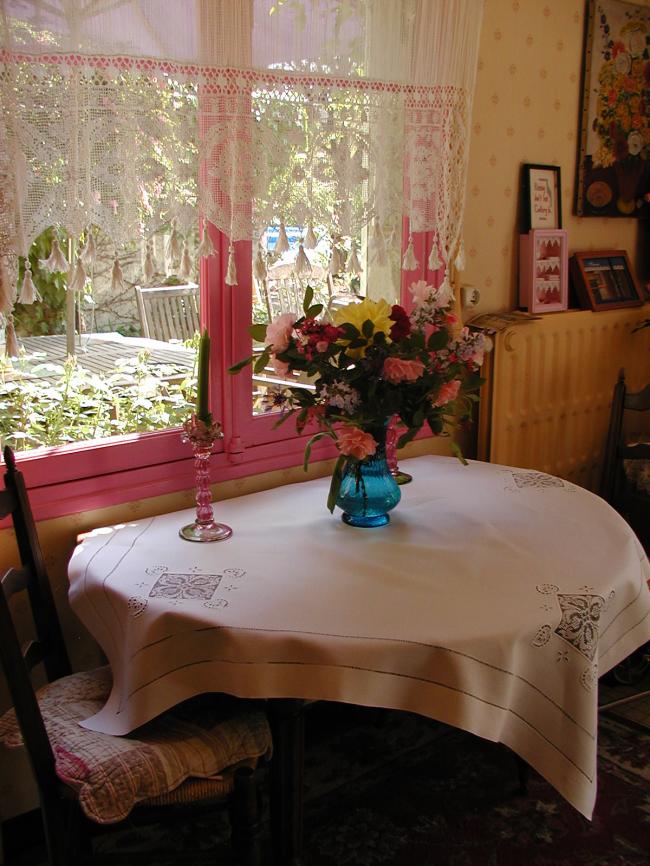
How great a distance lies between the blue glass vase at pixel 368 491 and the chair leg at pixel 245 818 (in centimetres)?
62

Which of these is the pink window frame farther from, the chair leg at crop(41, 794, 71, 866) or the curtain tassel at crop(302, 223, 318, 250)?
the chair leg at crop(41, 794, 71, 866)

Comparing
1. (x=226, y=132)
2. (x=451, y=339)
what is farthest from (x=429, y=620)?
(x=226, y=132)

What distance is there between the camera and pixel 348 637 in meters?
1.46

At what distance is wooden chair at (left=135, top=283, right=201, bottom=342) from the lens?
79.6 inches

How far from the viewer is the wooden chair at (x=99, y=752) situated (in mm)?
1432

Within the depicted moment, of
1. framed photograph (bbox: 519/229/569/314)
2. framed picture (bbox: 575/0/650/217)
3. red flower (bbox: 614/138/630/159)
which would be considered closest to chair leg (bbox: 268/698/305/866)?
framed photograph (bbox: 519/229/569/314)

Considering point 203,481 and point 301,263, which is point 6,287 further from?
point 301,263

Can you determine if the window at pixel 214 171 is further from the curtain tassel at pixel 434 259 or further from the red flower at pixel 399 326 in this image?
the red flower at pixel 399 326

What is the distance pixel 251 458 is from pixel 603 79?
1.90 metres

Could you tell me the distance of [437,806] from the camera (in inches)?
85.0

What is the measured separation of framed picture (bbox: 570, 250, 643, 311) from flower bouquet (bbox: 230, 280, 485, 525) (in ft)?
4.46

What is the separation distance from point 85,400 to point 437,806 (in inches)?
52.5

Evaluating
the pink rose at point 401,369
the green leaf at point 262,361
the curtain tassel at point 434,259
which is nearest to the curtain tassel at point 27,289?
the green leaf at point 262,361

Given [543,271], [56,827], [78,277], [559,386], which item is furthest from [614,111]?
[56,827]
